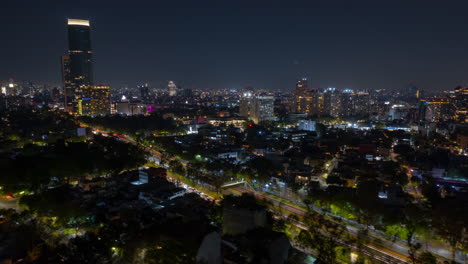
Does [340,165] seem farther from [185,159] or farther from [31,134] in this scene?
[31,134]

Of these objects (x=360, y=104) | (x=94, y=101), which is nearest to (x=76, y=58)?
(x=94, y=101)

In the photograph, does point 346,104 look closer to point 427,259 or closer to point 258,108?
point 258,108

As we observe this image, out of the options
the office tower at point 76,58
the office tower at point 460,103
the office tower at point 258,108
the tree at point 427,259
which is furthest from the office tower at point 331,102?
the tree at point 427,259

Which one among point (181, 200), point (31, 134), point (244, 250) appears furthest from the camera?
point (31, 134)

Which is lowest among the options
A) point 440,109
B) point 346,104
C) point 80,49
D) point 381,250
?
point 381,250

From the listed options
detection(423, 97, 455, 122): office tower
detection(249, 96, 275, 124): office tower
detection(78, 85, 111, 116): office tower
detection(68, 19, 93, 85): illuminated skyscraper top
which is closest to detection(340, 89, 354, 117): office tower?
detection(423, 97, 455, 122): office tower

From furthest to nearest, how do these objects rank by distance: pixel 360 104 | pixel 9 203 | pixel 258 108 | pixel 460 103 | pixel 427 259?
pixel 360 104 < pixel 258 108 < pixel 460 103 < pixel 9 203 < pixel 427 259

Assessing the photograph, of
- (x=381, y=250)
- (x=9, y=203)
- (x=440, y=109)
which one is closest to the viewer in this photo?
(x=381, y=250)

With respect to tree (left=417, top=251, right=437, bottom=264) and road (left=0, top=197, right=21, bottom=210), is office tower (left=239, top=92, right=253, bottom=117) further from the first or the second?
tree (left=417, top=251, right=437, bottom=264)

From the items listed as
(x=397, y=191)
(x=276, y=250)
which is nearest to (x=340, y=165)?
(x=397, y=191)
